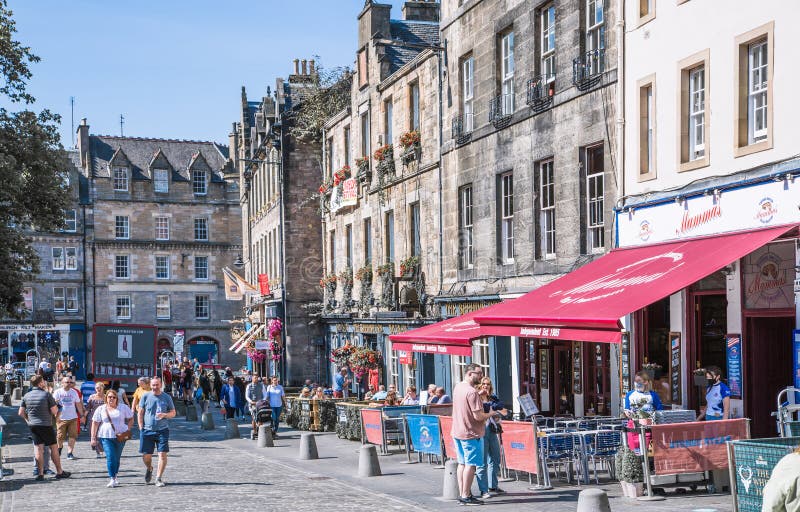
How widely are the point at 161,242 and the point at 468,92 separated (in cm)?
5049

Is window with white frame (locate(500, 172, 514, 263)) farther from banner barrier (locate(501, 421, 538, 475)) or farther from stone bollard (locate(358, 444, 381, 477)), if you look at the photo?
banner barrier (locate(501, 421, 538, 475))

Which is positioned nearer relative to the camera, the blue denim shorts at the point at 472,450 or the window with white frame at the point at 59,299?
the blue denim shorts at the point at 472,450

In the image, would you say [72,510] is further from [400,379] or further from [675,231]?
[400,379]

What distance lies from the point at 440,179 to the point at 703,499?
14831mm

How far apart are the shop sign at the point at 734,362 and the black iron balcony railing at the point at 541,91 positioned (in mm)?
6771

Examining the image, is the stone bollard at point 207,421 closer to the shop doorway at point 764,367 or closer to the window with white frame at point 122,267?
the shop doorway at point 764,367

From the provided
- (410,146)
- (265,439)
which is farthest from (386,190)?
(265,439)

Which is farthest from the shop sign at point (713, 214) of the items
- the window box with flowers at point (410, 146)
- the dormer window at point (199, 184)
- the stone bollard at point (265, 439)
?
the dormer window at point (199, 184)

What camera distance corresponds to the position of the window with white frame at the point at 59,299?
70.7 metres

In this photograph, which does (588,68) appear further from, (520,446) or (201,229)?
(201,229)

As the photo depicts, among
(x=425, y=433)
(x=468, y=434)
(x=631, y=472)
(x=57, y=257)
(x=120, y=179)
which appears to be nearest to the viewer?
(x=631, y=472)

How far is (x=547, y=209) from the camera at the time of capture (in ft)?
69.5

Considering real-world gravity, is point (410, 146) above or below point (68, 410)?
above

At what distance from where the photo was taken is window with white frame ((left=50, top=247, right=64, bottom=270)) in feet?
233
